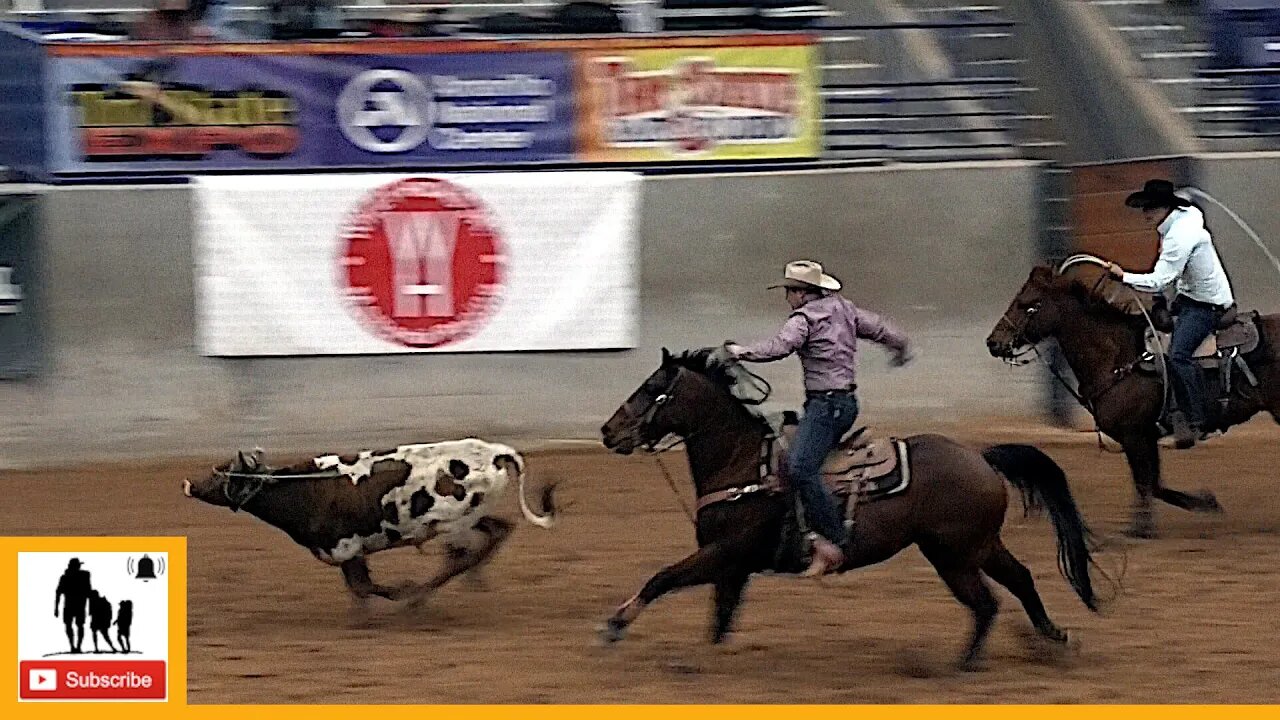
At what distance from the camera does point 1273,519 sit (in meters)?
12.0

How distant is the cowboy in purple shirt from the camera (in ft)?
26.5

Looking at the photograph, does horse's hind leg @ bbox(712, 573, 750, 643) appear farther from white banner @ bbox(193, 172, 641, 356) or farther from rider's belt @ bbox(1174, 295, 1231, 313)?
white banner @ bbox(193, 172, 641, 356)

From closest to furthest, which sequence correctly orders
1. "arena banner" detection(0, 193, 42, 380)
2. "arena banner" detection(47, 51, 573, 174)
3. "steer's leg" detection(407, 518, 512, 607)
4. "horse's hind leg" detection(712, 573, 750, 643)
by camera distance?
"horse's hind leg" detection(712, 573, 750, 643), "steer's leg" detection(407, 518, 512, 607), "arena banner" detection(0, 193, 42, 380), "arena banner" detection(47, 51, 573, 174)

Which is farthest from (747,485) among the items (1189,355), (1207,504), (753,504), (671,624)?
(1207,504)

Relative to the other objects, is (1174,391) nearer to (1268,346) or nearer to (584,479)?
(1268,346)

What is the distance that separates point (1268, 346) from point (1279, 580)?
1832 mm

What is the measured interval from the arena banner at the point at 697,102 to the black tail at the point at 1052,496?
6.86 metres

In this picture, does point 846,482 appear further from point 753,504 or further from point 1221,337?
point 1221,337

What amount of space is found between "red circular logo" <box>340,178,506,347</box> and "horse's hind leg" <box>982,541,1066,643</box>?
6.67 meters

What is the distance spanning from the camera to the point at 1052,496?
27.7 ft

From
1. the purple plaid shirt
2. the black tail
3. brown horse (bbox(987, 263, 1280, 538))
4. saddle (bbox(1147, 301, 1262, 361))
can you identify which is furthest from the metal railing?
the purple plaid shirt

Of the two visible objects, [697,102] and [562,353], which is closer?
[562,353]

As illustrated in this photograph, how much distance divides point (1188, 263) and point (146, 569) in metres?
6.33

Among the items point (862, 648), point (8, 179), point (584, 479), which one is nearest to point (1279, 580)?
point (862, 648)
